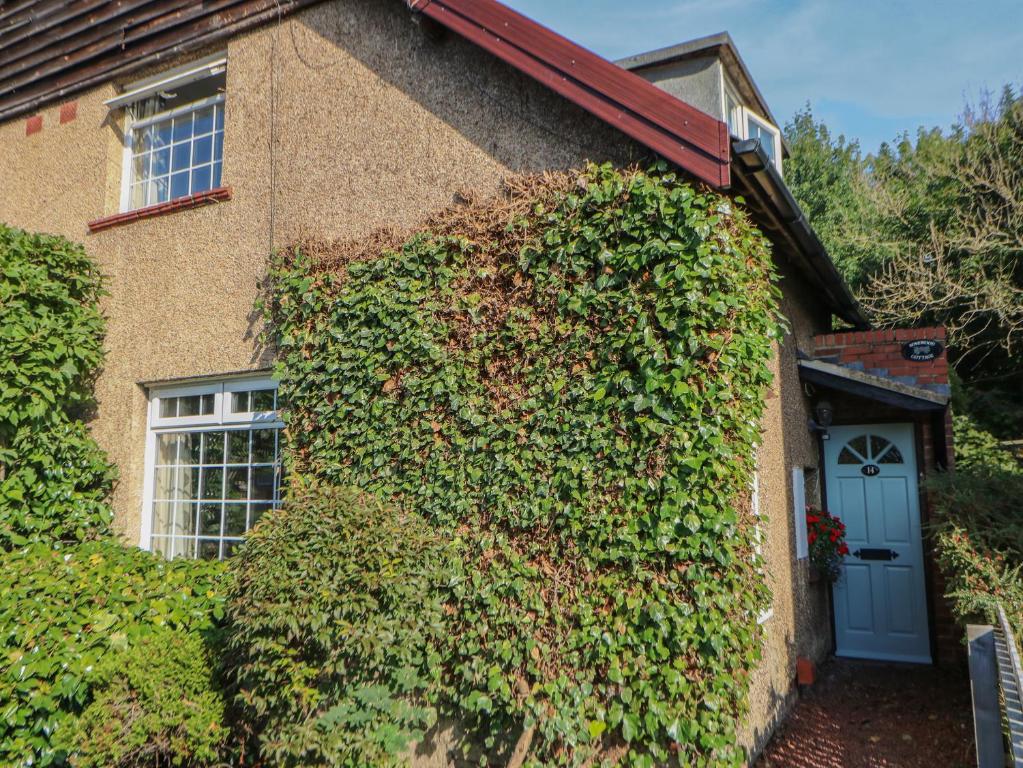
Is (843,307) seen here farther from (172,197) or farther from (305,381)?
(172,197)

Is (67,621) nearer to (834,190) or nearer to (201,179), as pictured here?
(201,179)

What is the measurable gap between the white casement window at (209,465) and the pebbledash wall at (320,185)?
7.0 inches

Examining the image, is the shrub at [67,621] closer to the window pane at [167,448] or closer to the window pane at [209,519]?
the window pane at [209,519]

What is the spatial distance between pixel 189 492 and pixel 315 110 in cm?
360

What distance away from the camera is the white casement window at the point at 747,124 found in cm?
730

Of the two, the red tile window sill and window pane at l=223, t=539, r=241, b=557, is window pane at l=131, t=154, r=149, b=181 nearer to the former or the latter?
the red tile window sill

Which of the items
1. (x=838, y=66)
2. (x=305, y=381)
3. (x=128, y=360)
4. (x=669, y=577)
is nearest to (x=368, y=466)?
(x=305, y=381)

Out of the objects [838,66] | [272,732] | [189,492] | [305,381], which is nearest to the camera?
[272,732]

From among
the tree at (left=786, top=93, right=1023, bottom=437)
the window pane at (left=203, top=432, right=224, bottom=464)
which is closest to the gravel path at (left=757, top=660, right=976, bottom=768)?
the window pane at (left=203, top=432, right=224, bottom=464)

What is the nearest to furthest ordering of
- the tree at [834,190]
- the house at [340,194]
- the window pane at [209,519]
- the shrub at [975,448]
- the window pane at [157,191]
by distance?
the house at [340,194]
the window pane at [209,519]
the window pane at [157,191]
the shrub at [975,448]
the tree at [834,190]

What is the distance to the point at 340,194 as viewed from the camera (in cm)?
581

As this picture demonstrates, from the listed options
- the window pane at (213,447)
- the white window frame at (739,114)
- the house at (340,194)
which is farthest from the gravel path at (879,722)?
the white window frame at (739,114)

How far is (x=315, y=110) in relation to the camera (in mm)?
6082

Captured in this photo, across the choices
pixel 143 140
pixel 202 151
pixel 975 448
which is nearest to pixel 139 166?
pixel 143 140
